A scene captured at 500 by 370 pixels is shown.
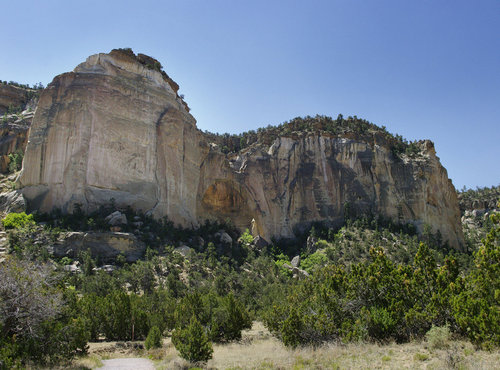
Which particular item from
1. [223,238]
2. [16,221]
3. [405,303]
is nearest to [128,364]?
[405,303]

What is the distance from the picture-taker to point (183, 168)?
48.1 metres

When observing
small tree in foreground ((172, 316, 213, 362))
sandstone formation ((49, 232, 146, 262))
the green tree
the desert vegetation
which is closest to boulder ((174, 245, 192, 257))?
the desert vegetation

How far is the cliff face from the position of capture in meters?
41.7

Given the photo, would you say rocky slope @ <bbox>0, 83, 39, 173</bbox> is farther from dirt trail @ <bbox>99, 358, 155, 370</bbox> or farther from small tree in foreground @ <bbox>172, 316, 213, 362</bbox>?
small tree in foreground @ <bbox>172, 316, 213, 362</bbox>

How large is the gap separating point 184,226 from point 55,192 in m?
13.7

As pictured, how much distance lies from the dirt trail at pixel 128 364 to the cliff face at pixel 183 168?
27.5 m

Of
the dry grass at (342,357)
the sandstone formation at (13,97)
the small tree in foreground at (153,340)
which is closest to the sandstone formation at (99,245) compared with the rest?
the dry grass at (342,357)

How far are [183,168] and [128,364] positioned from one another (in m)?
34.9

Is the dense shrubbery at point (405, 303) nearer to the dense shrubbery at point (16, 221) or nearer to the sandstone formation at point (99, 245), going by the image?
the sandstone formation at point (99, 245)

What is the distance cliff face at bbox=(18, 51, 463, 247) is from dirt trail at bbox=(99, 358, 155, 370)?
90.3 feet

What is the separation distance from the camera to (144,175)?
44094mm

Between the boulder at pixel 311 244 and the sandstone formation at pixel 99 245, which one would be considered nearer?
the sandstone formation at pixel 99 245

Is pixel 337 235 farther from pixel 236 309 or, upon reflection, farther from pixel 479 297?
pixel 479 297

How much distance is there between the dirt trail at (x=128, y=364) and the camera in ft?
44.7
